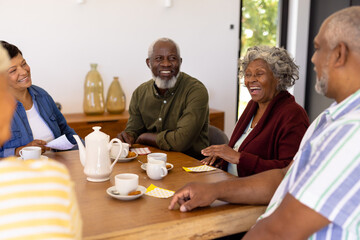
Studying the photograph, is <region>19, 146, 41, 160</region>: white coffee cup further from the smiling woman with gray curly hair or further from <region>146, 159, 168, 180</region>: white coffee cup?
the smiling woman with gray curly hair

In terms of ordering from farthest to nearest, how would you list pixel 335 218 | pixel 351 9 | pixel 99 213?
pixel 99 213 → pixel 351 9 → pixel 335 218

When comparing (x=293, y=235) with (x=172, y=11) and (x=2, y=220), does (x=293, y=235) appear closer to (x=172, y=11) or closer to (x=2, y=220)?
(x=2, y=220)

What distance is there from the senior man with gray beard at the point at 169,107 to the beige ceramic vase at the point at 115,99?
2.50 ft

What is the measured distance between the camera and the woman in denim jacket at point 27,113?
217 centimetres

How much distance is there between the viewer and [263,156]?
6.45 ft

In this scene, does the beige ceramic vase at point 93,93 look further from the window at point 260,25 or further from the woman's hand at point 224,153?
the woman's hand at point 224,153

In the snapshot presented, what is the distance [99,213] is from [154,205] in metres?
0.19

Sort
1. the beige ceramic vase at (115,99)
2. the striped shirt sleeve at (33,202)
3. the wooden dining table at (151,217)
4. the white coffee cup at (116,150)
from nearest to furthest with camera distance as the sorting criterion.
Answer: the striped shirt sleeve at (33,202), the wooden dining table at (151,217), the white coffee cup at (116,150), the beige ceramic vase at (115,99)

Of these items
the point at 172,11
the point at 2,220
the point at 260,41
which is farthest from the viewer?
the point at 260,41

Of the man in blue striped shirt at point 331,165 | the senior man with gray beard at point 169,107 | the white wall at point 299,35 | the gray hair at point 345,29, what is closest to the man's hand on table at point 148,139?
the senior man with gray beard at point 169,107

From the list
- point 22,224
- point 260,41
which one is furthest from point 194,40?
point 22,224

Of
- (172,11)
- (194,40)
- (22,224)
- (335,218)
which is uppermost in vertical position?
(172,11)

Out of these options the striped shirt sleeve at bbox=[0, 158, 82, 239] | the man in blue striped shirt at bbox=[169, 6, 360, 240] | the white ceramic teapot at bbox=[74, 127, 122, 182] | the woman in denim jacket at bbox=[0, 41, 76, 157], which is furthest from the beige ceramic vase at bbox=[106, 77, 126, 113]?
the striped shirt sleeve at bbox=[0, 158, 82, 239]

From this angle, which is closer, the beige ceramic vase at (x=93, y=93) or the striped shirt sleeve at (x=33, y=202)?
the striped shirt sleeve at (x=33, y=202)
